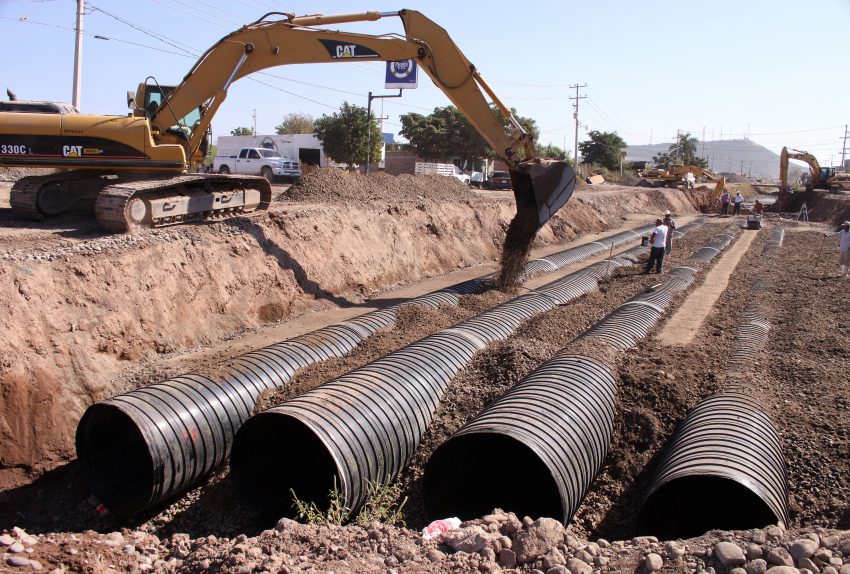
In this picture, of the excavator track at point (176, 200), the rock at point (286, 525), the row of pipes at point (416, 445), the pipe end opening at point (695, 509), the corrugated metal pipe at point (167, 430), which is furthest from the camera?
the excavator track at point (176, 200)

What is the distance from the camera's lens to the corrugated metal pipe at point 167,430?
23.3 ft

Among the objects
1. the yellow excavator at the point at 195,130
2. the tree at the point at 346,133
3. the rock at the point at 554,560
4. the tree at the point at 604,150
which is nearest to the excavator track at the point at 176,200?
the yellow excavator at the point at 195,130

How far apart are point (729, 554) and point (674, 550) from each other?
0.35m

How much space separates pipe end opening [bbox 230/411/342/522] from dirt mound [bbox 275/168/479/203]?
12.5 m

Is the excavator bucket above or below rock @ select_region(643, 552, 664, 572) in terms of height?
above

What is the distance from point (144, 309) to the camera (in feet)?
37.4

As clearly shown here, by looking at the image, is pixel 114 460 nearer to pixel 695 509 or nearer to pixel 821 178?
pixel 695 509

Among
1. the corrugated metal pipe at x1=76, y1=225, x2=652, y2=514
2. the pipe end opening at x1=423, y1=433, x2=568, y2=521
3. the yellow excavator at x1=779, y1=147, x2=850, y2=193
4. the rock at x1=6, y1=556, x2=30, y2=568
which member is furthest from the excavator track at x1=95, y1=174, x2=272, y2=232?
the yellow excavator at x1=779, y1=147, x2=850, y2=193

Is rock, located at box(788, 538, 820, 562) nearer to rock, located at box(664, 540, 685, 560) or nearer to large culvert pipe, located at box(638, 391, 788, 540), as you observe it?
rock, located at box(664, 540, 685, 560)

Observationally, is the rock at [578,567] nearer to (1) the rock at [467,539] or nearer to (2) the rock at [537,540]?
(2) the rock at [537,540]

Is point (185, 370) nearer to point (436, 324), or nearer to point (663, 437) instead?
point (436, 324)

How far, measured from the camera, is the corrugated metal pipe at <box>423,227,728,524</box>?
6.24 metres

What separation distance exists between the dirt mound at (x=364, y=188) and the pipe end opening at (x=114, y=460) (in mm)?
12167

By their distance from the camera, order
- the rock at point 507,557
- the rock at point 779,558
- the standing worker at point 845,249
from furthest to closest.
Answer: the standing worker at point 845,249
the rock at point 507,557
the rock at point 779,558
